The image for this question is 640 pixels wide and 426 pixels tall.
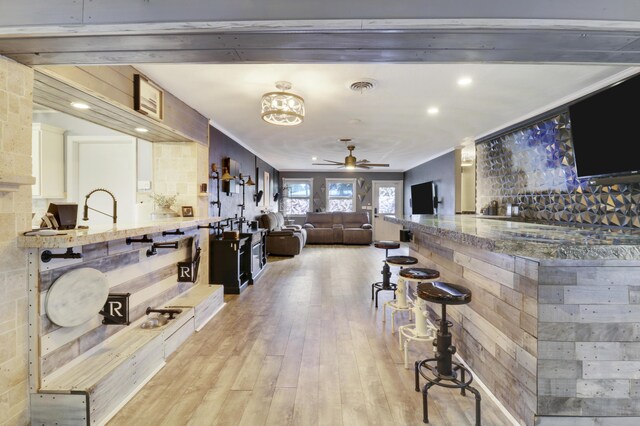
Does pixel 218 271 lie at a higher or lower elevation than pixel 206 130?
lower

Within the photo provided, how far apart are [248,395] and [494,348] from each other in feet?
5.48

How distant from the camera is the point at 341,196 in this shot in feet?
34.6

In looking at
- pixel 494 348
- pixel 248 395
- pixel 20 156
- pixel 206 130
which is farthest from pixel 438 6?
pixel 206 130

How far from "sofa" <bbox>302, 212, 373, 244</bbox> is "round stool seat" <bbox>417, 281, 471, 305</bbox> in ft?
23.5

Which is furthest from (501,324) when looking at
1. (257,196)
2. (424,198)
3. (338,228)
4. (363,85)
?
(338,228)

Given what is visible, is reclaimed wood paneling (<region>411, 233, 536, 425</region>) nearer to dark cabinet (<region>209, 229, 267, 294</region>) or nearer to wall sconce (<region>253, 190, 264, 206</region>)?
dark cabinet (<region>209, 229, 267, 294</region>)

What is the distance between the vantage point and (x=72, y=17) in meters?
1.36

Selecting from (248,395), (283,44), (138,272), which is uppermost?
(283,44)

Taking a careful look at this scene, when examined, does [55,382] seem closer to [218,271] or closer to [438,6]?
[218,271]

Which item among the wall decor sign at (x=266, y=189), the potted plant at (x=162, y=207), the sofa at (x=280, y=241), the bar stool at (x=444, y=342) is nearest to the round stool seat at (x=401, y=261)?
the bar stool at (x=444, y=342)

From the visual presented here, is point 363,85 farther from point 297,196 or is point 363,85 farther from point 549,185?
point 297,196

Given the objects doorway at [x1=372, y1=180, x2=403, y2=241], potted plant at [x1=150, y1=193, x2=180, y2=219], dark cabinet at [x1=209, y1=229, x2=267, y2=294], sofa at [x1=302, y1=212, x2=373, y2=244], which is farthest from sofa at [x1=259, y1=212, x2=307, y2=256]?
doorway at [x1=372, y1=180, x2=403, y2=241]

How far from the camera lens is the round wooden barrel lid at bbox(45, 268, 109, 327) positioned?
179 cm

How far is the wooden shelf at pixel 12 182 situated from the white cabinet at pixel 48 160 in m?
2.99
